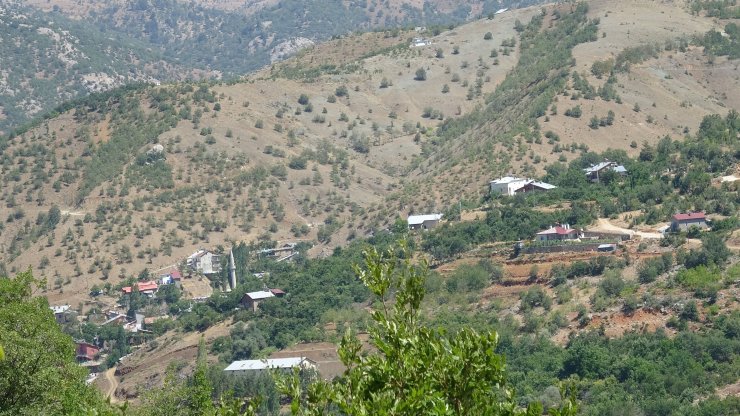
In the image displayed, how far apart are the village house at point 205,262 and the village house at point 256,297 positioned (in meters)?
12.8

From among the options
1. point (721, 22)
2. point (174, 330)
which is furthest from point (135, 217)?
point (721, 22)

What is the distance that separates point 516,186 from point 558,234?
13377 millimetres

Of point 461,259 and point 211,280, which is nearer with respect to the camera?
point 461,259

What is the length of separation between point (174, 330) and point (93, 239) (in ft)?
61.7

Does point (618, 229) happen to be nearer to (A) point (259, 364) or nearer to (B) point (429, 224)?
(B) point (429, 224)

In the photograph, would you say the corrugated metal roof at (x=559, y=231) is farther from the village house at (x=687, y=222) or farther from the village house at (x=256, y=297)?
the village house at (x=256, y=297)

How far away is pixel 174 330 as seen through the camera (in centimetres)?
8544

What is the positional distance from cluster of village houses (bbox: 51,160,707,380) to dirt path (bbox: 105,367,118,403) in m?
1.23

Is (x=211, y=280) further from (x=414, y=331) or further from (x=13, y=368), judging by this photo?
(x=414, y=331)

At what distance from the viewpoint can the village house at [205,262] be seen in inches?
3888

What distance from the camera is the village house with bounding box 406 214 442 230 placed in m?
89.7

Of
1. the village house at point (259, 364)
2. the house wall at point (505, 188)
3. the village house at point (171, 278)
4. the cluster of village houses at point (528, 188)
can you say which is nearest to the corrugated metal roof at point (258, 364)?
the village house at point (259, 364)

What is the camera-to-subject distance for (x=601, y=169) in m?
89.4

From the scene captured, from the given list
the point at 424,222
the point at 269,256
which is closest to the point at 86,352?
the point at 269,256
